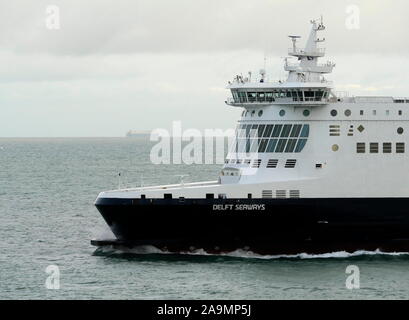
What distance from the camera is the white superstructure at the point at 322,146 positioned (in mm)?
36562

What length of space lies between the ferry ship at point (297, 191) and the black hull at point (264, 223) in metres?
0.04

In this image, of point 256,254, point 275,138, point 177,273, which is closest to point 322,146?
point 275,138

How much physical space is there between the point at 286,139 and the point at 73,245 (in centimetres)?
1039

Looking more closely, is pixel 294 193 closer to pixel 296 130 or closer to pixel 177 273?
pixel 296 130

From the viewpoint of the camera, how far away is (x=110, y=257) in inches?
1458

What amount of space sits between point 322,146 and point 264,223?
11.9 feet

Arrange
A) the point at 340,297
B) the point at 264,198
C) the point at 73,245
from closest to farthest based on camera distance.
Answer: the point at 340,297, the point at 264,198, the point at 73,245

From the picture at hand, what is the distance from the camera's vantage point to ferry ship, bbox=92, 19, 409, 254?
1423 inches

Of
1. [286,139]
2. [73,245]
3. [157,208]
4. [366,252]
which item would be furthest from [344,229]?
[73,245]

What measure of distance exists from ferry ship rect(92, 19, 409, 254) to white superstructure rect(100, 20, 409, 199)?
4 cm

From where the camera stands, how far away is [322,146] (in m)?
36.8

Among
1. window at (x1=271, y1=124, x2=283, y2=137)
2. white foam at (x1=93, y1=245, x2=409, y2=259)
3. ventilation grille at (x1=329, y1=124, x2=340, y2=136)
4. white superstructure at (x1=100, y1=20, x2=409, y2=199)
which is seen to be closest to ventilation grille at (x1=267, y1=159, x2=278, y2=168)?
white superstructure at (x1=100, y1=20, x2=409, y2=199)

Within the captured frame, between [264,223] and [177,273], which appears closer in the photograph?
[177,273]

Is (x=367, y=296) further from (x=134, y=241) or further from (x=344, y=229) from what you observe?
(x=134, y=241)
